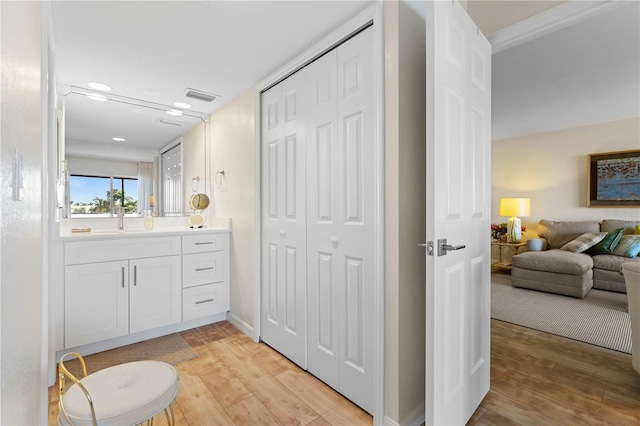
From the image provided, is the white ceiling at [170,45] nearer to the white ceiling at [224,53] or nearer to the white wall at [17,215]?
the white ceiling at [224,53]

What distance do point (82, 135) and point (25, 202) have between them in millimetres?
2285

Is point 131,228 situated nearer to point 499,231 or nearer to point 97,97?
point 97,97

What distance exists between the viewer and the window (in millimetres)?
2594

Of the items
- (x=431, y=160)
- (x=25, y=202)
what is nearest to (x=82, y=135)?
(x=25, y=202)

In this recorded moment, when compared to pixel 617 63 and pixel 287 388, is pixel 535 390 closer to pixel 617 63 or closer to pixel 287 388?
pixel 287 388

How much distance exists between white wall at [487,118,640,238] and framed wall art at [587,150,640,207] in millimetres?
87

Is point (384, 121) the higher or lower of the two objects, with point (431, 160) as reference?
higher

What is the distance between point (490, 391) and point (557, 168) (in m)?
4.76

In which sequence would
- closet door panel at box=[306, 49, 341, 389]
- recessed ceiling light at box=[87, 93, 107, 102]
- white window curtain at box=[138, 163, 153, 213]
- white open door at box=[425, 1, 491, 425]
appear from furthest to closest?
white window curtain at box=[138, 163, 153, 213], recessed ceiling light at box=[87, 93, 107, 102], closet door panel at box=[306, 49, 341, 389], white open door at box=[425, 1, 491, 425]

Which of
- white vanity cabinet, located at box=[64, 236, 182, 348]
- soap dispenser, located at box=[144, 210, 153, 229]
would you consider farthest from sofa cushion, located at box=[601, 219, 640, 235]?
soap dispenser, located at box=[144, 210, 153, 229]

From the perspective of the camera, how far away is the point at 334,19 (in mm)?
1702

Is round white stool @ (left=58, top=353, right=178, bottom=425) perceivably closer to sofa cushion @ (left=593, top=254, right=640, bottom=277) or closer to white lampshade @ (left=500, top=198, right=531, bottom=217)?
sofa cushion @ (left=593, top=254, right=640, bottom=277)

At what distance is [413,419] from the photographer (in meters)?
1.51

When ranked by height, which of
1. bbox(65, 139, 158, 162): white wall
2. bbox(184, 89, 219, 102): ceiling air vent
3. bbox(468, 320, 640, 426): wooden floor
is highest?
bbox(184, 89, 219, 102): ceiling air vent
